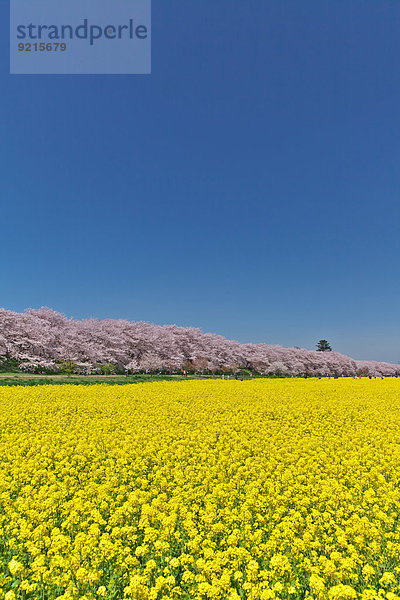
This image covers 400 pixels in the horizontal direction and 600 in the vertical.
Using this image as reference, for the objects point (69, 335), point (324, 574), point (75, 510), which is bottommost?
point (324, 574)

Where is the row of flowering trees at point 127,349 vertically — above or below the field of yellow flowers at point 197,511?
above

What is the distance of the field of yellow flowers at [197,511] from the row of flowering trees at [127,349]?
33963 mm

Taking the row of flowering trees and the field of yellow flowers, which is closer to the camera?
the field of yellow flowers

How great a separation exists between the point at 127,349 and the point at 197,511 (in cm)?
5205

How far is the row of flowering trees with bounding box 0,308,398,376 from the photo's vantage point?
44875mm

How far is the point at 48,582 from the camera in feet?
14.4

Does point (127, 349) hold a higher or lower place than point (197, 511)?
higher

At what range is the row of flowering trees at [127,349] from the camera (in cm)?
A: 4488

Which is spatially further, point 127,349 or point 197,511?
point 127,349

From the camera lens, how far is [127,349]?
56.6 meters

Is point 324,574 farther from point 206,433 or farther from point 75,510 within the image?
point 206,433

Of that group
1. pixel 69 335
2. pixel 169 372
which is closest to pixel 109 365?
pixel 69 335

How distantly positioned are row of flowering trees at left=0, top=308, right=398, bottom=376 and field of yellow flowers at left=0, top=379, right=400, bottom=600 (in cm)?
3396

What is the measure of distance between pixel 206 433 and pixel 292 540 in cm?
571
